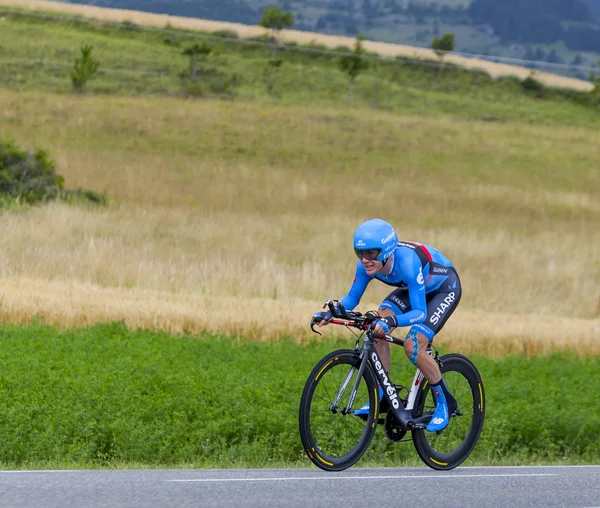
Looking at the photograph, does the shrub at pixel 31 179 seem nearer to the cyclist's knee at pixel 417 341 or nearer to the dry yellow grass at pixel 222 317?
the dry yellow grass at pixel 222 317

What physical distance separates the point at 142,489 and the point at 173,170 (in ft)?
149

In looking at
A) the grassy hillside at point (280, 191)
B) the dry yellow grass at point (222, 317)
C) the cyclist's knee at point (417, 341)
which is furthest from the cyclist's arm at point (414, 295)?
the grassy hillside at point (280, 191)

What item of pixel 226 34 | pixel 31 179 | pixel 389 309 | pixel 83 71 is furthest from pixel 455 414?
pixel 226 34

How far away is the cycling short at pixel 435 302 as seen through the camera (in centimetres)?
885

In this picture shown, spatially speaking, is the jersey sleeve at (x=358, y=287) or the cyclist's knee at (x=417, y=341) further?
the cyclist's knee at (x=417, y=341)

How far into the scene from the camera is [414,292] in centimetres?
841

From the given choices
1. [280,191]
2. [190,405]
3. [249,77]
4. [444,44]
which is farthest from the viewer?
[444,44]

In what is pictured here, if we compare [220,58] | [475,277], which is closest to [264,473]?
[475,277]

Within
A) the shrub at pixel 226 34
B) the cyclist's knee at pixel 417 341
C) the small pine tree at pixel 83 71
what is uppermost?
the cyclist's knee at pixel 417 341

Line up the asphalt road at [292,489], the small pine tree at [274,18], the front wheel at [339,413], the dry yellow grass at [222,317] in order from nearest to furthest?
the asphalt road at [292,489] → the front wheel at [339,413] → the dry yellow grass at [222,317] → the small pine tree at [274,18]

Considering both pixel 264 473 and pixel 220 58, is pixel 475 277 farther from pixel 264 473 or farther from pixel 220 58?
pixel 220 58

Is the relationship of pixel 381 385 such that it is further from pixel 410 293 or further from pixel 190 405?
pixel 190 405

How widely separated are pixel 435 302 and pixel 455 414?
990 mm

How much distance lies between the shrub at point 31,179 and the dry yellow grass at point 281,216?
2.02m
